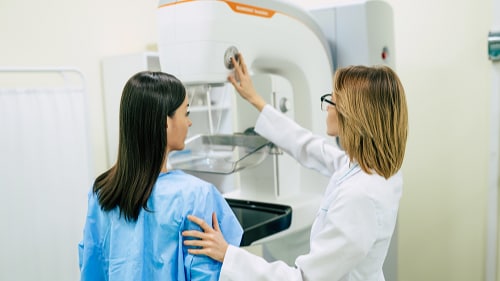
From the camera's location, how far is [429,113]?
2.22 meters

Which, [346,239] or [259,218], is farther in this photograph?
[259,218]

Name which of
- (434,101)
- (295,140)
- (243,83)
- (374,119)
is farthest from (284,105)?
(434,101)

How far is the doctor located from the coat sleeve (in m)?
0.34

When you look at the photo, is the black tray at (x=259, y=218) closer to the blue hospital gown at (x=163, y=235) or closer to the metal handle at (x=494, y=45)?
the blue hospital gown at (x=163, y=235)

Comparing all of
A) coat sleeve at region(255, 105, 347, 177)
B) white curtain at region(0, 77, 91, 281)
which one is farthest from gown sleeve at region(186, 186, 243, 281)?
white curtain at region(0, 77, 91, 281)

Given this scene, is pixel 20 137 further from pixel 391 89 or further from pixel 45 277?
pixel 391 89

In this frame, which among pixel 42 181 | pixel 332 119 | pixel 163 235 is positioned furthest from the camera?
pixel 42 181

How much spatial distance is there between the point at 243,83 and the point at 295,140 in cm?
28

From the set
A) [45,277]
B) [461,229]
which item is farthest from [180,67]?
[461,229]

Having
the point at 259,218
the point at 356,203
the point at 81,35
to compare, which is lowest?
the point at 259,218

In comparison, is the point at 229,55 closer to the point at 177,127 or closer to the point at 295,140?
the point at 177,127

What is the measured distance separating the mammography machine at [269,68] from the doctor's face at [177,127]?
4.9 inches

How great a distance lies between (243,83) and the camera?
1.30 meters

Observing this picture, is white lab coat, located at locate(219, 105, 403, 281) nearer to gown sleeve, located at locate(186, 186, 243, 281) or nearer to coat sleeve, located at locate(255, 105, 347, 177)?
gown sleeve, located at locate(186, 186, 243, 281)
